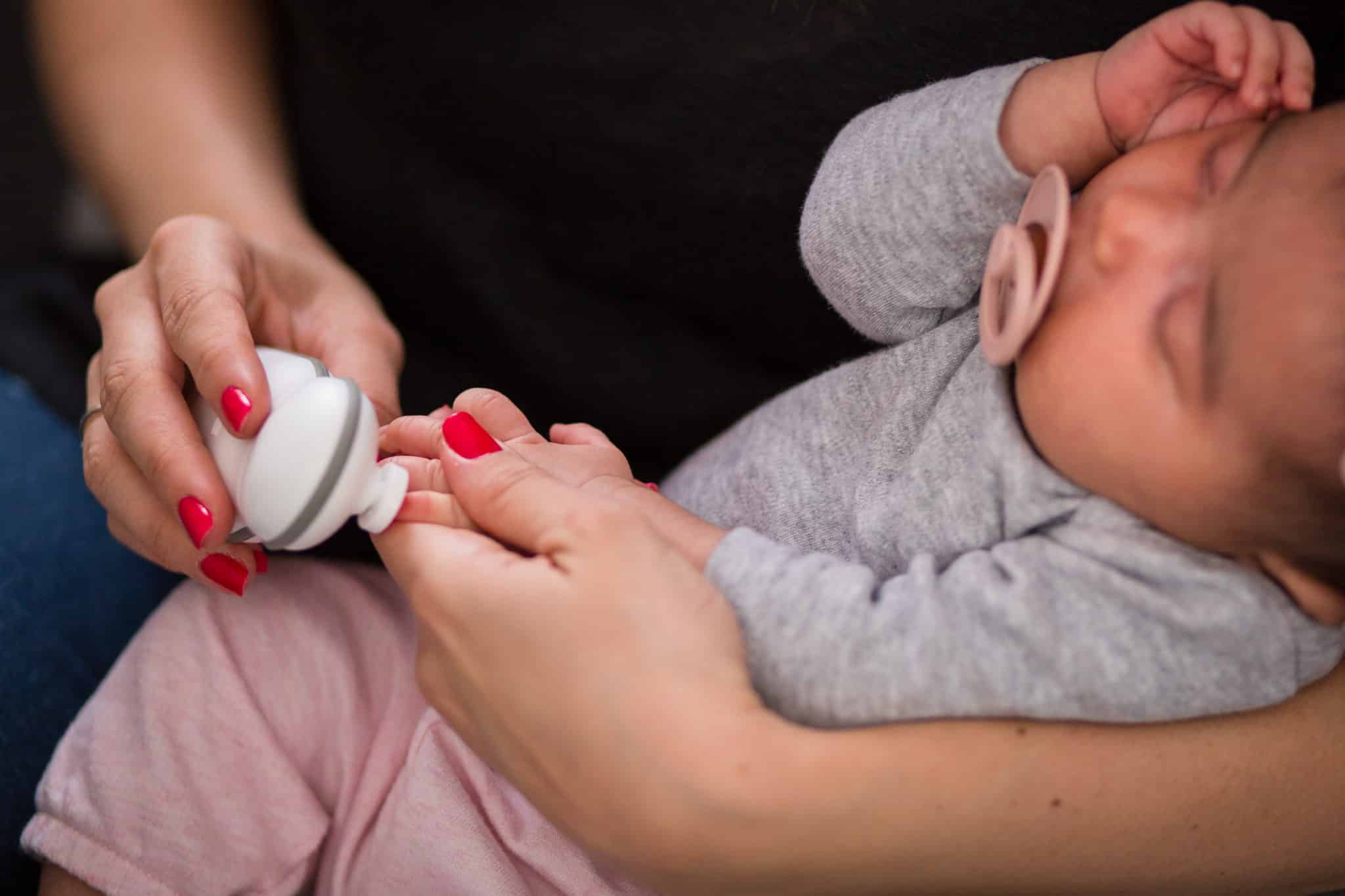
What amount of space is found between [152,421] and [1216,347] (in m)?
0.83

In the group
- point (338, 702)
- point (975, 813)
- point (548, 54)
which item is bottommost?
point (338, 702)

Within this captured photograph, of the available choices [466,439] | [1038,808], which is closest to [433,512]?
[466,439]

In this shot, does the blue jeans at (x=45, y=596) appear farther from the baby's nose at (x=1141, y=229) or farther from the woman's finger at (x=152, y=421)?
the baby's nose at (x=1141, y=229)

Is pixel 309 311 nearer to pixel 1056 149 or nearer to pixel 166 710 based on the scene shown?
pixel 166 710

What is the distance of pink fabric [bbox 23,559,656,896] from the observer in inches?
35.2

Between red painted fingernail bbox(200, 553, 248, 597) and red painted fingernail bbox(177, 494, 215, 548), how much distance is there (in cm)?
8

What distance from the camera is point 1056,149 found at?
2.76ft

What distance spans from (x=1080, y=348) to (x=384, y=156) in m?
0.87

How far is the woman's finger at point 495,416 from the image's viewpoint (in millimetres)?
883

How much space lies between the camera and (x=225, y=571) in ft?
2.88

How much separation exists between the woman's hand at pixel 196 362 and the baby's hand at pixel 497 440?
119mm

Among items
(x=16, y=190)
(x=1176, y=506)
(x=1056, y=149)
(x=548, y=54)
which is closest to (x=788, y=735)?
(x=1176, y=506)

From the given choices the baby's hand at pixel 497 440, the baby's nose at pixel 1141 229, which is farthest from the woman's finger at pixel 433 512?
the baby's nose at pixel 1141 229

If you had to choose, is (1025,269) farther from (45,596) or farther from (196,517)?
(45,596)
